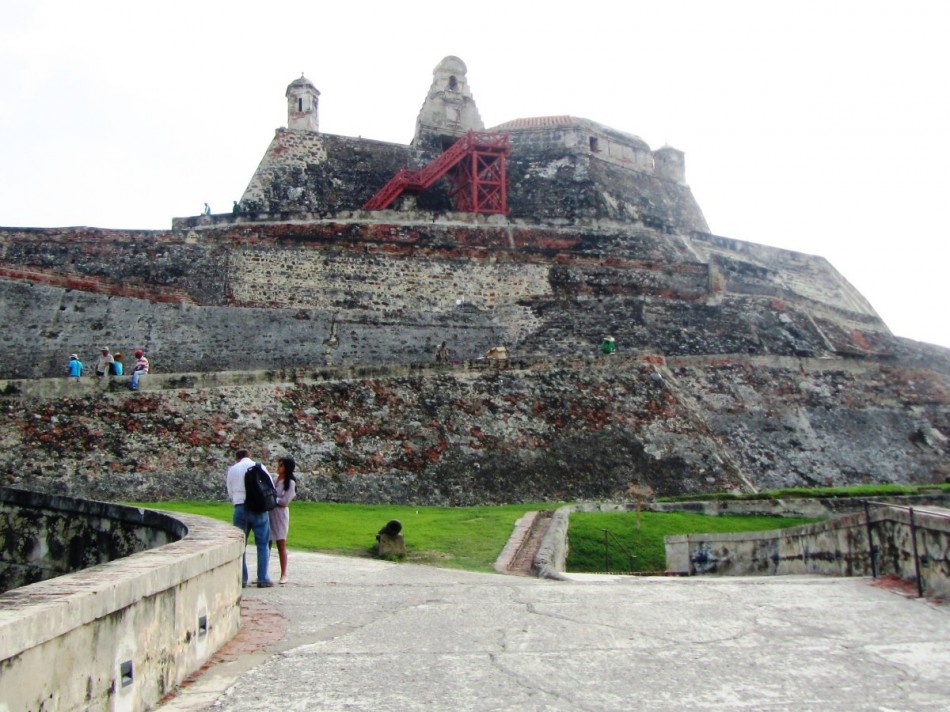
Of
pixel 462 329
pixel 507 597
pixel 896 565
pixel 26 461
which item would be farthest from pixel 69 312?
pixel 896 565

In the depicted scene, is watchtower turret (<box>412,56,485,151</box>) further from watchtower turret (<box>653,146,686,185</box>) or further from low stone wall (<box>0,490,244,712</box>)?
low stone wall (<box>0,490,244,712</box>)

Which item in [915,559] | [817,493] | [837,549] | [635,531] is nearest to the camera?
[915,559]

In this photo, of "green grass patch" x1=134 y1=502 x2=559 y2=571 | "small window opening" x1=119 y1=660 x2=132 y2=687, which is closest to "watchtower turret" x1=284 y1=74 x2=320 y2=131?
"green grass patch" x1=134 y1=502 x2=559 y2=571

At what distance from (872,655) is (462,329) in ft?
57.8

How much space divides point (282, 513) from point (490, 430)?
8.57 meters

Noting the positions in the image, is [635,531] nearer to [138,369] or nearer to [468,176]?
[138,369]

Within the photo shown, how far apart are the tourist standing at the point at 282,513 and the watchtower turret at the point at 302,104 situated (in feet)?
74.2

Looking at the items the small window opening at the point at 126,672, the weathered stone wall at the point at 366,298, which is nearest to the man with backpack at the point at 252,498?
the small window opening at the point at 126,672

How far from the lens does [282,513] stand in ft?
27.2

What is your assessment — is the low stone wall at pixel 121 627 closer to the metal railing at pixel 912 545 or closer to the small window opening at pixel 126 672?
the small window opening at pixel 126 672

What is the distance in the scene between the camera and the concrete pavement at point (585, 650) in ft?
12.9

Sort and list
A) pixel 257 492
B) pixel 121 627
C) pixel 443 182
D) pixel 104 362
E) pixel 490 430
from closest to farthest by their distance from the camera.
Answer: pixel 121 627 < pixel 257 492 < pixel 490 430 < pixel 104 362 < pixel 443 182

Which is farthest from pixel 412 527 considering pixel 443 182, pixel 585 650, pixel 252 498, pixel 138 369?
pixel 443 182

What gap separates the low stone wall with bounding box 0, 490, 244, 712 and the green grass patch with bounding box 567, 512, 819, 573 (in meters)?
6.88
